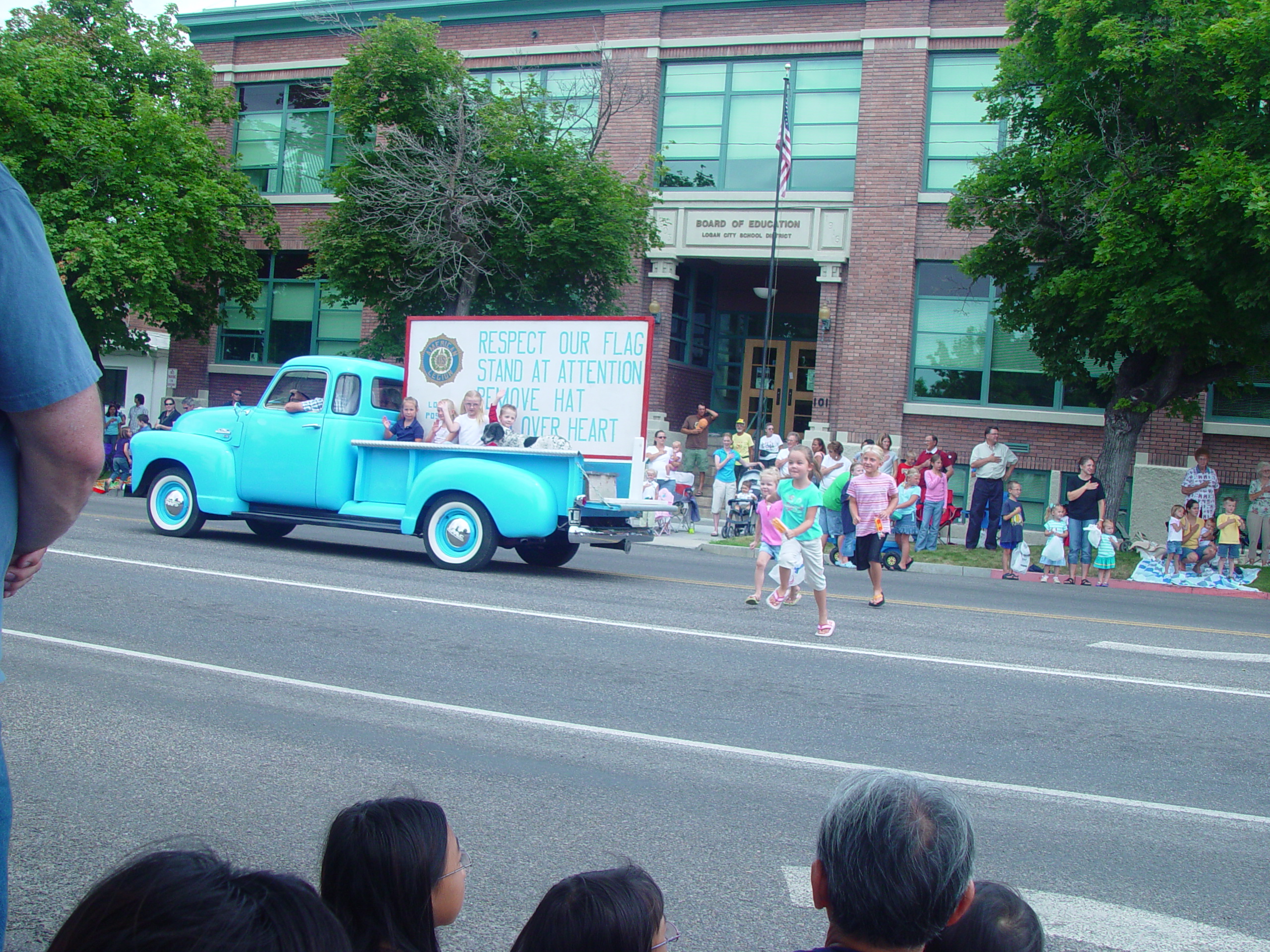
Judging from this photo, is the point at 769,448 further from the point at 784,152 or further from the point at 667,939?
the point at 667,939

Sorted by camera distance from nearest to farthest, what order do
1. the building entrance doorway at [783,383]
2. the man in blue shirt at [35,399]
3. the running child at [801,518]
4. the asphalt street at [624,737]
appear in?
the man in blue shirt at [35,399] < the asphalt street at [624,737] < the running child at [801,518] < the building entrance doorway at [783,383]

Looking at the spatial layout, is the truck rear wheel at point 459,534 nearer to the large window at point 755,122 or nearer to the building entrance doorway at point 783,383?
the large window at point 755,122

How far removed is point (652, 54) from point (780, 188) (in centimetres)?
544

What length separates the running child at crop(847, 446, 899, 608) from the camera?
11.3 m

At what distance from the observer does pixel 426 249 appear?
72.5 feet

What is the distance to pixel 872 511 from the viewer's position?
11344mm

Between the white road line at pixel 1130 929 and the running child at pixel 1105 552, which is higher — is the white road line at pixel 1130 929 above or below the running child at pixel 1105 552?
below

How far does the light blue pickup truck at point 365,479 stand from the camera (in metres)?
12.3

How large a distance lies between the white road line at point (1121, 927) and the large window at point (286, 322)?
26.7m

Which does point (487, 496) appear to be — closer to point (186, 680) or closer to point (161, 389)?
point (186, 680)

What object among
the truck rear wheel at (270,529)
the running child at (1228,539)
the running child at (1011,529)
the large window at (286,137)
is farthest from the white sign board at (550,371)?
the large window at (286,137)

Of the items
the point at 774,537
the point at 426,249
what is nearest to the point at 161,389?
the point at 426,249

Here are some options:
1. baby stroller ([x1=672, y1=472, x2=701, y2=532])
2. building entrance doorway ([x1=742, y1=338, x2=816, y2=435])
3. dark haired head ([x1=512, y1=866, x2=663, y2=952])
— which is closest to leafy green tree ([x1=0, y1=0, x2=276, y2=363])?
baby stroller ([x1=672, y1=472, x2=701, y2=532])

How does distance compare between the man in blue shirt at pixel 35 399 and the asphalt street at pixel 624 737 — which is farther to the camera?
the asphalt street at pixel 624 737
